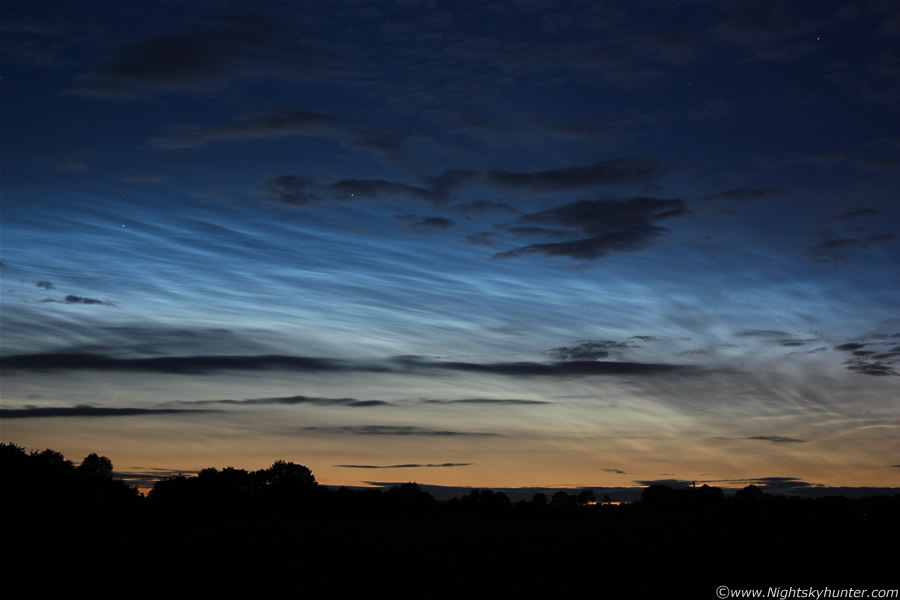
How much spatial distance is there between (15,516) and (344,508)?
51583 millimetres

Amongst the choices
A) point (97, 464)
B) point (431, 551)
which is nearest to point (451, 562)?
point (431, 551)

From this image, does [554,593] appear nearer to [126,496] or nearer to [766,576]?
[766,576]

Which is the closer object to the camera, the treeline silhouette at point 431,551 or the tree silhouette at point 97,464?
the treeline silhouette at point 431,551

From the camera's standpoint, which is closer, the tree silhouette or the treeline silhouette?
the treeline silhouette

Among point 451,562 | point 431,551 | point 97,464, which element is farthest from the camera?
point 97,464

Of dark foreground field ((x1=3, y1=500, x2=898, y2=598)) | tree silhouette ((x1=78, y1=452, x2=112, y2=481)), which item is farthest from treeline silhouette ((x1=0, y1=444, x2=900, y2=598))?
tree silhouette ((x1=78, y1=452, x2=112, y2=481))

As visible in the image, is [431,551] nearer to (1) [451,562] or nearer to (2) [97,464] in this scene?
(1) [451,562]

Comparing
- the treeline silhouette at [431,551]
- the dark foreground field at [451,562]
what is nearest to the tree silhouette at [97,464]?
the treeline silhouette at [431,551]

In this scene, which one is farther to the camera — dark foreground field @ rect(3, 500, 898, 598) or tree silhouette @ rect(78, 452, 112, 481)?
tree silhouette @ rect(78, 452, 112, 481)

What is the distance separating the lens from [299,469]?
157m

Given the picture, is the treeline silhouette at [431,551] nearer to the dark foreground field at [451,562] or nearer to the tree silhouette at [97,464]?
the dark foreground field at [451,562]

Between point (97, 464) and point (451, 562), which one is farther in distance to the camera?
point (97, 464)

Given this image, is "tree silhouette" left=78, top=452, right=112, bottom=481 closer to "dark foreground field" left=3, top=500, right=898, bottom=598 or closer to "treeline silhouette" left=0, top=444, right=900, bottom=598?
"treeline silhouette" left=0, top=444, right=900, bottom=598

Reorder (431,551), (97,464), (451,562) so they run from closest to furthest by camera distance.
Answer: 1. (451,562)
2. (431,551)
3. (97,464)
